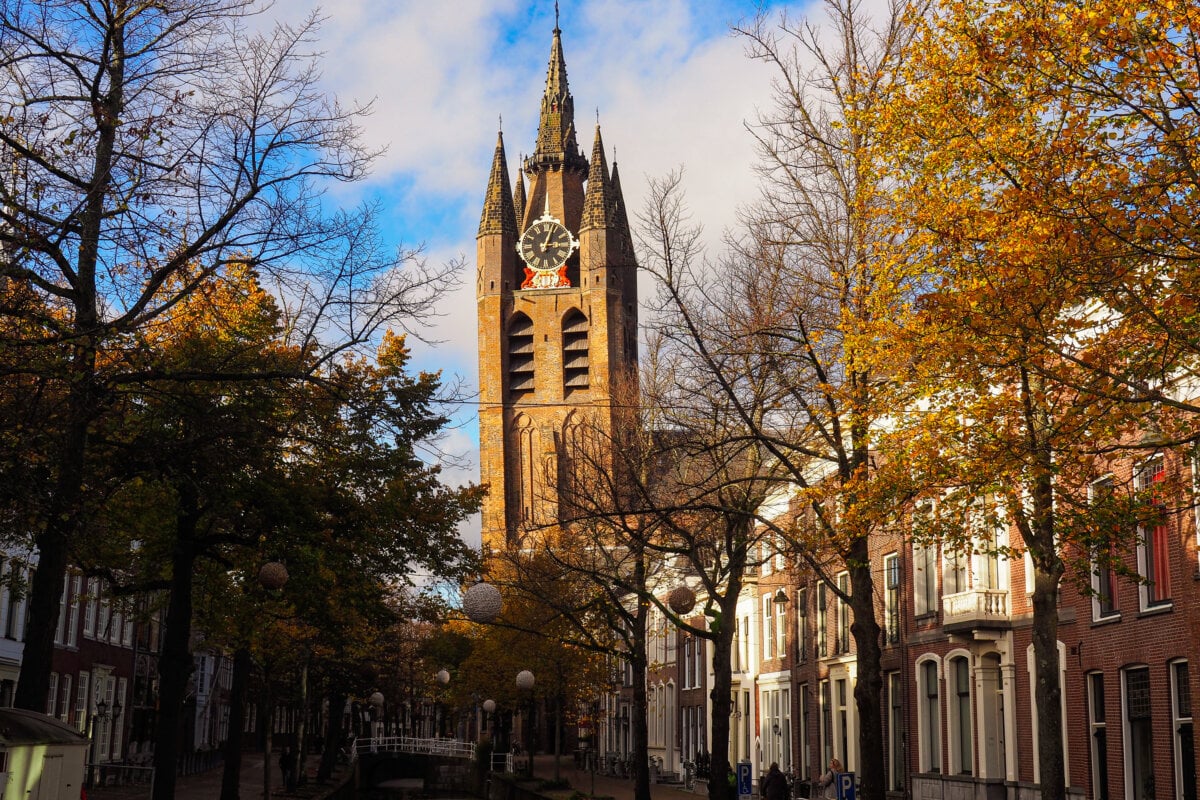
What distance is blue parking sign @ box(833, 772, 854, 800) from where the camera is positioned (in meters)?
26.3

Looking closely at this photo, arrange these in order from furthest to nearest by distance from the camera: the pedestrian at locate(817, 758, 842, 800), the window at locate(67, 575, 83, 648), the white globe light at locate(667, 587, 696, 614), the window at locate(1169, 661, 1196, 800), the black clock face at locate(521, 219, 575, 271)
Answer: the black clock face at locate(521, 219, 575, 271), the window at locate(67, 575, 83, 648), the pedestrian at locate(817, 758, 842, 800), the white globe light at locate(667, 587, 696, 614), the window at locate(1169, 661, 1196, 800)

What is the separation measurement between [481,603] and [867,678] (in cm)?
585

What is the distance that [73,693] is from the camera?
4572 centimetres

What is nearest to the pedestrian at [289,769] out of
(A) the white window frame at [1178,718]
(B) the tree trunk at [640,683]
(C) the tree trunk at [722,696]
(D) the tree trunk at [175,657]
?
(B) the tree trunk at [640,683]

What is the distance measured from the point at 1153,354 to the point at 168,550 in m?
19.6

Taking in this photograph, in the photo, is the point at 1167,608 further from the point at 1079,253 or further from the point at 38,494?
the point at 38,494

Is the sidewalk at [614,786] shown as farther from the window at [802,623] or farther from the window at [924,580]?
the window at [924,580]

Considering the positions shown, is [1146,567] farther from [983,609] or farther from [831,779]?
[831,779]

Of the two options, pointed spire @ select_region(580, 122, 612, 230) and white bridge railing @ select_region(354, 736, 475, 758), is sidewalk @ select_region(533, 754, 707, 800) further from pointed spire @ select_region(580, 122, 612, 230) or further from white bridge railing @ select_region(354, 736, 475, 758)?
pointed spire @ select_region(580, 122, 612, 230)

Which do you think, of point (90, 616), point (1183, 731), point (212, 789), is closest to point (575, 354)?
point (90, 616)

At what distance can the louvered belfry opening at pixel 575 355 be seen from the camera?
107m

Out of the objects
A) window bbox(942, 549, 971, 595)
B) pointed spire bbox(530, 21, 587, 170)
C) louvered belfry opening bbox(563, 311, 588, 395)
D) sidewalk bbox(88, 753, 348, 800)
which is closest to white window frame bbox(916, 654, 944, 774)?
window bbox(942, 549, 971, 595)

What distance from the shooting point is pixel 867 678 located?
63.9 feet

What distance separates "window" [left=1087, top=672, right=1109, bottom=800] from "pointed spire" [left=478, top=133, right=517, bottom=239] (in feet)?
287
